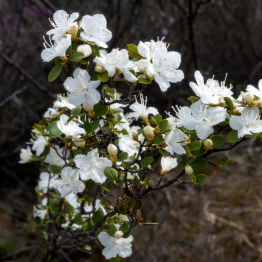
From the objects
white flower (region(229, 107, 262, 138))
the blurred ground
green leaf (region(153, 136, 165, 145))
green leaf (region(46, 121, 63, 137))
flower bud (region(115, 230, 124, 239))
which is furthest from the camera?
the blurred ground

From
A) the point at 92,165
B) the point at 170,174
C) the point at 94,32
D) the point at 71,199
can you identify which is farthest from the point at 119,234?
the point at 170,174

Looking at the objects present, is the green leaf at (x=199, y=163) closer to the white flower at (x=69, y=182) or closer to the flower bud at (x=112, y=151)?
the flower bud at (x=112, y=151)

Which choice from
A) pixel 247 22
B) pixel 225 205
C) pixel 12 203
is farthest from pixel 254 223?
pixel 247 22

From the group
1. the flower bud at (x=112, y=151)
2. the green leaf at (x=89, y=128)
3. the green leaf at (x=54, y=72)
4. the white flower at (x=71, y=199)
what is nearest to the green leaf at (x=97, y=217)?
the white flower at (x=71, y=199)

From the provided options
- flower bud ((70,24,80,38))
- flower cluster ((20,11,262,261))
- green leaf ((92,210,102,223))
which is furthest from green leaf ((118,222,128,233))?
flower bud ((70,24,80,38))

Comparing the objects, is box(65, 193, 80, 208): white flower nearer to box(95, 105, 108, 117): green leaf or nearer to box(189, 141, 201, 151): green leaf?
box(95, 105, 108, 117): green leaf

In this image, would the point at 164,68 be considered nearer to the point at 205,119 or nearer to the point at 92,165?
the point at 205,119
